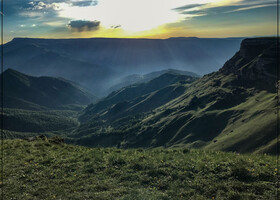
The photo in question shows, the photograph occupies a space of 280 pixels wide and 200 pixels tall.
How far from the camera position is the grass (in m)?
14.3

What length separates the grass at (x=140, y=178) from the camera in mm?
14320

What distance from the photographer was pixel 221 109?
18200cm

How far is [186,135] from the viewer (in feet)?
559

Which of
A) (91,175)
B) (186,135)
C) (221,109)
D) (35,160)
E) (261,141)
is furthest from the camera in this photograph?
(221,109)

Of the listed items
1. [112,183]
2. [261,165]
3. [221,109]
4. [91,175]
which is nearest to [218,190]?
[261,165]

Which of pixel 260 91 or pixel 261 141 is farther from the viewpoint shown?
pixel 260 91

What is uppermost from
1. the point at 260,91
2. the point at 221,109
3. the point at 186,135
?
the point at 260,91

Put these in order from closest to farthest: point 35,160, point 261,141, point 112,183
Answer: point 112,183 → point 35,160 → point 261,141

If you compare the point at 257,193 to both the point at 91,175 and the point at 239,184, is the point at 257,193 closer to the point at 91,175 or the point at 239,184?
the point at 239,184

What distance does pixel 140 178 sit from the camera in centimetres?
1705

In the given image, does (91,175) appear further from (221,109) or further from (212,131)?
(221,109)

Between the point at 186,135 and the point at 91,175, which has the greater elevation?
the point at 91,175

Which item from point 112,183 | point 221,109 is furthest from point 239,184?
point 221,109

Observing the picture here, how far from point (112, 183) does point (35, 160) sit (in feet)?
36.1
